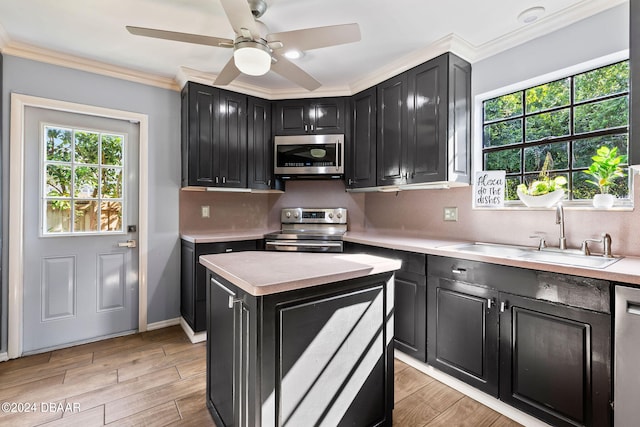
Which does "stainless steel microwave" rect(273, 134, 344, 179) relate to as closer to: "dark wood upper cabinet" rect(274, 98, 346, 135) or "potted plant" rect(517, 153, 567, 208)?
"dark wood upper cabinet" rect(274, 98, 346, 135)

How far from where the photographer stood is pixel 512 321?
1685 mm

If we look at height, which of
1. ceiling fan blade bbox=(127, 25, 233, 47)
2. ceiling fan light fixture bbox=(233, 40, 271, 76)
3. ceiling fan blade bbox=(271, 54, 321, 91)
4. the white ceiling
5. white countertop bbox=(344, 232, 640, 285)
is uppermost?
the white ceiling

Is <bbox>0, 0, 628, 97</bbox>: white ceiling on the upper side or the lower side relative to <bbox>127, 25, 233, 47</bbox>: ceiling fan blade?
upper

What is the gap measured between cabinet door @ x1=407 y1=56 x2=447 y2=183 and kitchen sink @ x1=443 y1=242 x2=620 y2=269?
1.98ft

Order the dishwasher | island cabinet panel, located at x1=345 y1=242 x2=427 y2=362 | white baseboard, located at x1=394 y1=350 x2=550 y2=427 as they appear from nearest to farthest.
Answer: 1. the dishwasher
2. white baseboard, located at x1=394 y1=350 x2=550 y2=427
3. island cabinet panel, located at x1=345 y1=242 x2=427 y2=362

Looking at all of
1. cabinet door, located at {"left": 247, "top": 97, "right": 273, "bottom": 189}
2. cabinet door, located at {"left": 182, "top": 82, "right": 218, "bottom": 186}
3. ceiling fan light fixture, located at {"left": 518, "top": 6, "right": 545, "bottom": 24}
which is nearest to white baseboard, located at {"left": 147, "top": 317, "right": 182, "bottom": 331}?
cabinet door, located at {"left": 182, "top": 82, "right": 218, "bottom": 186}

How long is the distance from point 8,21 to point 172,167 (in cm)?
145

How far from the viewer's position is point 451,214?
8.64 ft

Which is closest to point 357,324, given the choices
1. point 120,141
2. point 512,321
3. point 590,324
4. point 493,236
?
point 512,321

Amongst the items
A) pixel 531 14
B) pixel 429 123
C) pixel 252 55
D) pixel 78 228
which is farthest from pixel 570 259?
pixel 78 228

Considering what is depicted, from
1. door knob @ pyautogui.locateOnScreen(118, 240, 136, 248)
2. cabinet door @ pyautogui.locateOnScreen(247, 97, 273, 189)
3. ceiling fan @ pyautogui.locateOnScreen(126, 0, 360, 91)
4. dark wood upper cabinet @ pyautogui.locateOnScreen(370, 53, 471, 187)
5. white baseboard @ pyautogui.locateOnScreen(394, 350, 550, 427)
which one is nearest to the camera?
ceiling fan @ pyautogui.locateOnScreen(126, 0, 360, 91)

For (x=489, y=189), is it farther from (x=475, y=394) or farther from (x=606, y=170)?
(x=475, y=394)

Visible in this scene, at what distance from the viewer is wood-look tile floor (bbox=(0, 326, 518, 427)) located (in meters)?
1.72

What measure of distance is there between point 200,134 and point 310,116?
45.1 inches
